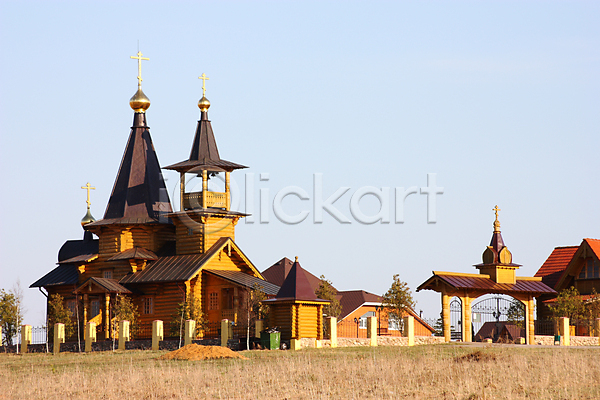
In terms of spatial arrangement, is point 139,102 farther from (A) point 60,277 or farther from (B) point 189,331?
(B) point 189,331

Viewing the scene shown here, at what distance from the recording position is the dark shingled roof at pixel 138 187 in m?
43.0

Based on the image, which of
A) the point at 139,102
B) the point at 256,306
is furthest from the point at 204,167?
the point at 256,306

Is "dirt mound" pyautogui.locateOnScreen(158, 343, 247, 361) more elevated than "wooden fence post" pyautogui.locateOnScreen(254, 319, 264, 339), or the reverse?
"wooden fence post" pyautogui.locateOnScreen(254, 319, 264, 339)

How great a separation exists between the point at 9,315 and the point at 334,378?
26.0 metres

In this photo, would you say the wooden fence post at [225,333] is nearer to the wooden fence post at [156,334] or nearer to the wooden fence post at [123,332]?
the wooden fence post at [156,334]

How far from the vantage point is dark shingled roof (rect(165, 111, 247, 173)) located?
4122 centimetres

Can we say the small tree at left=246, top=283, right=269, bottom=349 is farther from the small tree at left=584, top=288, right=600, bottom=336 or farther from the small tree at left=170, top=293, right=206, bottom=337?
the small tree at left=584, top=288, right=600, bottom=336

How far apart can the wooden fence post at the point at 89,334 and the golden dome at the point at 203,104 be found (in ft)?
36.3

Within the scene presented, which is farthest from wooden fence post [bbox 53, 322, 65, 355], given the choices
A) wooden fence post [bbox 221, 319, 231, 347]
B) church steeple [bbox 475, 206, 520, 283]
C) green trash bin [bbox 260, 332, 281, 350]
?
church steeple [bbox 475, 206, 520, 283]

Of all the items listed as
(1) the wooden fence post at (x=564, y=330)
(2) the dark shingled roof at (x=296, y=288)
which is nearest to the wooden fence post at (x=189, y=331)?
(2) the dark shingled roof at (x=296, y=288)

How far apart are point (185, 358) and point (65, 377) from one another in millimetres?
5470

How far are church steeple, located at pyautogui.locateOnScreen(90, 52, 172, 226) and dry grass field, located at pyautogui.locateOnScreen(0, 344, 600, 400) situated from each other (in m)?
16.4

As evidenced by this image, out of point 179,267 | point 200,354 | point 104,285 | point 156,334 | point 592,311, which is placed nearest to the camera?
point 200,354

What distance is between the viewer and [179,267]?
40.2 metres
